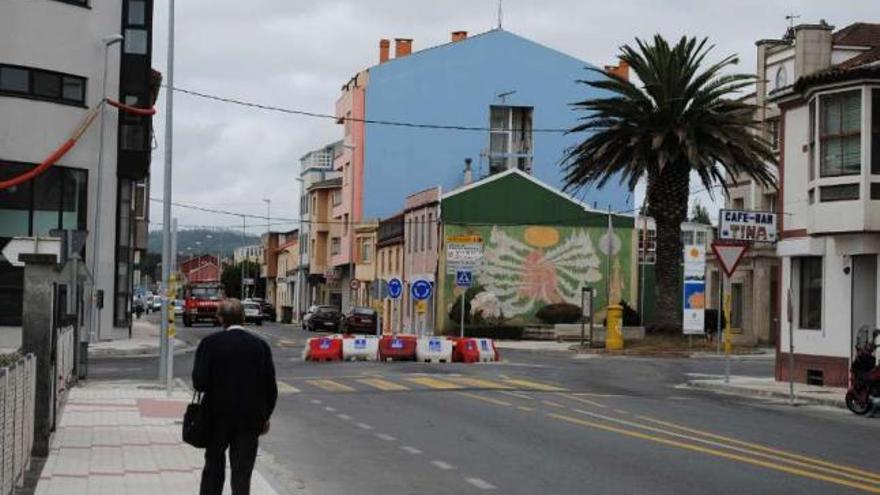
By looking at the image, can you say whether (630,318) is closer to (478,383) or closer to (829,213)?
(829,213)

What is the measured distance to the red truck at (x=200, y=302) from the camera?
251 ft

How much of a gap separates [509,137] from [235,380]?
70.1 m

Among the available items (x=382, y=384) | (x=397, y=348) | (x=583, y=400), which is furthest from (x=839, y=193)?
(x=397, y=348)

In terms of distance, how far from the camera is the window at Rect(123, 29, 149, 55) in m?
48.3

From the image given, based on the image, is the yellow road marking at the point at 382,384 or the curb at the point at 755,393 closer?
the curb at the point at 755,393

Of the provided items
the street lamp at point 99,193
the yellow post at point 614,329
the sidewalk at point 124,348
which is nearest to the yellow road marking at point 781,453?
the sidewalk at point 124,348

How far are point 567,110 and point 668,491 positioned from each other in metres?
68.2

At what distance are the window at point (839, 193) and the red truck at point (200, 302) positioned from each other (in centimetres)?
5168

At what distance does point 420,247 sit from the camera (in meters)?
69.1

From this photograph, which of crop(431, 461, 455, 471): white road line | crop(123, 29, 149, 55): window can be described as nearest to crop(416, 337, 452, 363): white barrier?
crop(123, 29, 149, 55): window

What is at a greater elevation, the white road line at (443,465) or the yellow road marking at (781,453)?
the yellow road marking at (781,453)

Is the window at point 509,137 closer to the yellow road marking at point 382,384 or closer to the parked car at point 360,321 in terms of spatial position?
the parked car at point 360,321

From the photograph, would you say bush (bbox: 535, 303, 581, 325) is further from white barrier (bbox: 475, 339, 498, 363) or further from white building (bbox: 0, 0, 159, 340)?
white barrier (bbox: 475, 339, 498, 363)

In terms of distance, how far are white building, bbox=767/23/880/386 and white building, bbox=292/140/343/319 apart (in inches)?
2903
